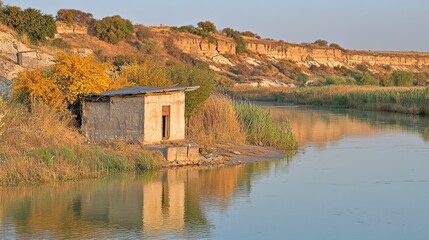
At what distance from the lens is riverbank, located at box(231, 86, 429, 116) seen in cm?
3912

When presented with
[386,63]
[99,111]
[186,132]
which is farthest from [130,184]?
[386,63]

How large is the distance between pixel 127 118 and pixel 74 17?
148ft

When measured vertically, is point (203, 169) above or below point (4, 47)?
below

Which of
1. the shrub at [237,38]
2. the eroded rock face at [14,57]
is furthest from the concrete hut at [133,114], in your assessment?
the shrub at [237,38]

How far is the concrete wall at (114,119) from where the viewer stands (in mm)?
16906

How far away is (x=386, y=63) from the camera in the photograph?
3996 inches

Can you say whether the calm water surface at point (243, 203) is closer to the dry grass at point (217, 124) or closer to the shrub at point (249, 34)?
the dry grass at point (217, 124)

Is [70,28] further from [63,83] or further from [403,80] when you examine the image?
[63,83]

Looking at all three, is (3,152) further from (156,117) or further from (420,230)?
(420,230)

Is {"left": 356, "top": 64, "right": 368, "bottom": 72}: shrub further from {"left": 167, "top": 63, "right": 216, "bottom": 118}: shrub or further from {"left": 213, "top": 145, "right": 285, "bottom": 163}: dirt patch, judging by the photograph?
{"left": 213, "top": 145, "right": 285, "bottom": 163}: dirt patch

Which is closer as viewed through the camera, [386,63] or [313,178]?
[313,178]

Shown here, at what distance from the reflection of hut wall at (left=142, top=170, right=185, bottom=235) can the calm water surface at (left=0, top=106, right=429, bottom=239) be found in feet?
0.06

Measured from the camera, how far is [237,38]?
79688 millimetres

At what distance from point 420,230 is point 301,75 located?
65427 mm
